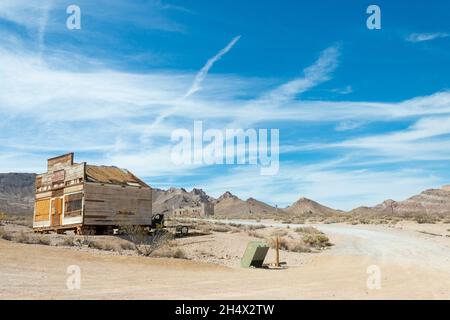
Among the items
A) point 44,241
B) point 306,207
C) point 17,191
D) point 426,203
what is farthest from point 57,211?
point 17,191

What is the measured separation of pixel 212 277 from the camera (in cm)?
1423

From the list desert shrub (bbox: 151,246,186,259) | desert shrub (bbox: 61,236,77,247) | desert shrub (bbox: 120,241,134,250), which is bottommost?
desert shrub (bbox: 151,246,186,259)

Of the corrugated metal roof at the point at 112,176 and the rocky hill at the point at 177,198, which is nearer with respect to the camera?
the corrugated metal roof at the point at 112,176

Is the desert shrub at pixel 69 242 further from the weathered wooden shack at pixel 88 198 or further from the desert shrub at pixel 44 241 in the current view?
the weathered wooden shack at pixel 88 198

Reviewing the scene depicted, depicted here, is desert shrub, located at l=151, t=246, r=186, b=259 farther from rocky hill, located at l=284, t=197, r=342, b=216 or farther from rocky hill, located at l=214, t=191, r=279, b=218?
rocky hill, located at l=284, t=197, r=342, b=216

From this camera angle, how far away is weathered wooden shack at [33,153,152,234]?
1021 inches

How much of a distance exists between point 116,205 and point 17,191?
392 ft

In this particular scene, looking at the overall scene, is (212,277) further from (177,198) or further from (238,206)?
(177,198)

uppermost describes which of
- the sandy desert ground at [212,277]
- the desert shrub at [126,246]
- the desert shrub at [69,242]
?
the desert shrub at [69,242]

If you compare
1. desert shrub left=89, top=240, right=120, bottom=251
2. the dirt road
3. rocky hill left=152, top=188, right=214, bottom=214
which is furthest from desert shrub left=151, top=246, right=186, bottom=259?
rocky hill left=152, top=188, right=214, bottom=214

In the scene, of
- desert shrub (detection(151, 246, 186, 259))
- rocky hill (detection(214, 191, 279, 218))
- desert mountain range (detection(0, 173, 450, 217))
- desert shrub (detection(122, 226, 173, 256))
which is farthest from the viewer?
rocky hill (detection(214, 191, 279, 218))

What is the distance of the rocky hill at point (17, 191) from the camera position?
11326 centimetres

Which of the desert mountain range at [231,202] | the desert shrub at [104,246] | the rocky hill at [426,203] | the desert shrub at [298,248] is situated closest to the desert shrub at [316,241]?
the desert shrub at [298,248]

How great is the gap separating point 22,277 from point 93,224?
46.5 feet
